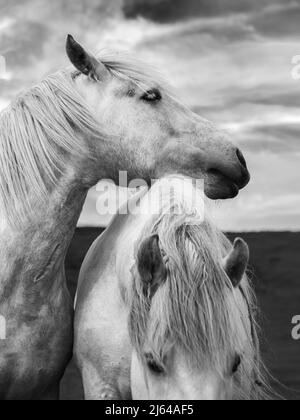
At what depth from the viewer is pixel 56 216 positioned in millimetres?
3100

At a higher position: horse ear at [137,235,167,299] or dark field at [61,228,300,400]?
dark field at [61,228,300,400]

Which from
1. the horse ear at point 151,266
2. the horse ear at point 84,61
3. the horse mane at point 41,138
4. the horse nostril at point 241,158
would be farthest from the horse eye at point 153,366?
the horse ear at point 84,61

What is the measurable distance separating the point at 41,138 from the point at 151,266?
1.07 m

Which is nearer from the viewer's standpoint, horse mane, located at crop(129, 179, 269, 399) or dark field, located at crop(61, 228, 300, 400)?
horse mane, located at crop(129, 179, 269, 399)

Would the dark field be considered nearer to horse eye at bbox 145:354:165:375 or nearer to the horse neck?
the horse neck

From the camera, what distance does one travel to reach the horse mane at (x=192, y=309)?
229 centimetres

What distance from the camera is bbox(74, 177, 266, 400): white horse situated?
7.48ft

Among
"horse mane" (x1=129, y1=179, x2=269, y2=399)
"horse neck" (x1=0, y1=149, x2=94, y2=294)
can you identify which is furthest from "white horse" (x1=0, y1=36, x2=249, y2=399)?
"horse mane" (x1=129, y1=179, x2=269, y2=399)

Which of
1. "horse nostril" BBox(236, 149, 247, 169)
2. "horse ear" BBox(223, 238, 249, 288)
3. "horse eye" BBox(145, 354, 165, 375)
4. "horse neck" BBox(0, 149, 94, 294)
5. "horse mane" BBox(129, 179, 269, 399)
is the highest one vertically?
"horse nostril" BBox(236, 149, 247, 169)

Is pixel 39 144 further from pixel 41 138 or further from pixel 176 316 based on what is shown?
pixel 176 316

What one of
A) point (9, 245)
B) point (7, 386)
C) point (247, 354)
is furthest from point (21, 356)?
point (247, 354)

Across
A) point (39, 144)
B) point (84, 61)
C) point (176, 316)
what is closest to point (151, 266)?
point (176, 316)

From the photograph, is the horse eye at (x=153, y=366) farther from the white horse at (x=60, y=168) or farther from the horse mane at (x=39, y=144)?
the horse mane at (x=39, y=144)

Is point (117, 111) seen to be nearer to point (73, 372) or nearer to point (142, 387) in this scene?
point (142, 387)
